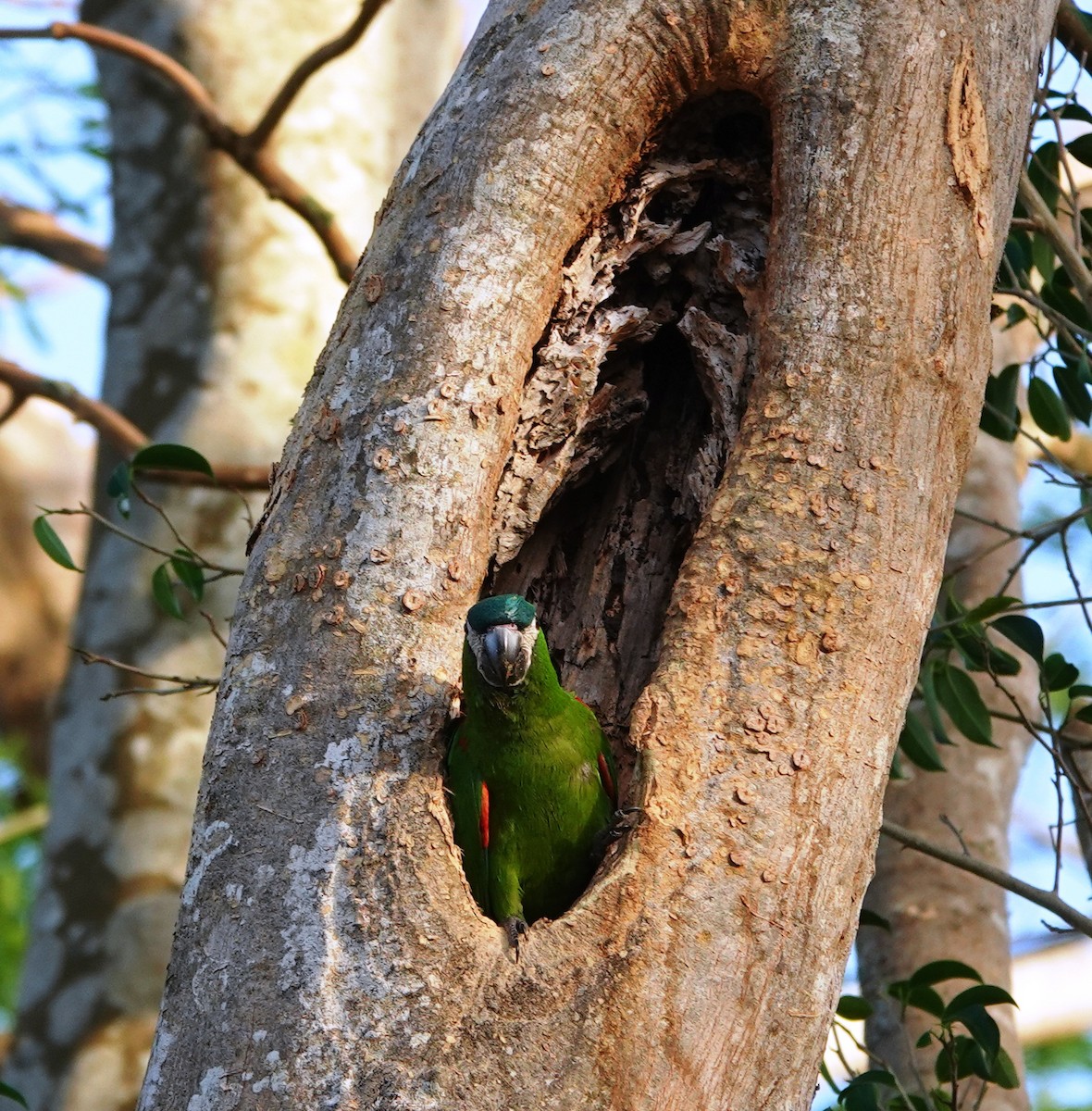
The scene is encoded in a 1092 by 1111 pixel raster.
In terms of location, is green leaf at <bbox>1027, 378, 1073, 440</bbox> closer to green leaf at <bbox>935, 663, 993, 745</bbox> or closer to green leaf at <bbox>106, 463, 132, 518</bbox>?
green leaf at <bbox>935, 663, 993, 745</bbox>

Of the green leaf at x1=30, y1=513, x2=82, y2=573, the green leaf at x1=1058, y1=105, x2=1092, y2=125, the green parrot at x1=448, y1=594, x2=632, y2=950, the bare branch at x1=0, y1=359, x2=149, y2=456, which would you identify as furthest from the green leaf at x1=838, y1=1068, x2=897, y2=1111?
the bare branch at x1=0, y1=359, x2=149, y2=456

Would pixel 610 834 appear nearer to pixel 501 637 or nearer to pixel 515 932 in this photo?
pixel 501 637

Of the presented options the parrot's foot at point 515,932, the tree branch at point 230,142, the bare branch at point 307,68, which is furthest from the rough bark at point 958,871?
the bare branch at point 307,68

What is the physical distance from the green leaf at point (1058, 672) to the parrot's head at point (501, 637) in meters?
1.49

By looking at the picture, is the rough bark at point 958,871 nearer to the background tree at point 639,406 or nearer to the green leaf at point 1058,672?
the green leaf at point 1058,672

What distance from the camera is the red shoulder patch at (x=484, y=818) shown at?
3.13 m

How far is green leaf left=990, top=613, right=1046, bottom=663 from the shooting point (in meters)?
3.40

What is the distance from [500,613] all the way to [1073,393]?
204 centimetres

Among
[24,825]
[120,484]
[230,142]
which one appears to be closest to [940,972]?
[120,484]

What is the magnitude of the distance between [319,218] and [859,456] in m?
3.21

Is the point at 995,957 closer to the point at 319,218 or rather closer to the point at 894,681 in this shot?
the point at 894,681

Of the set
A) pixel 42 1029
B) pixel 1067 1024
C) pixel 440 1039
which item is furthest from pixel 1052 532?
pixel 1067 1024

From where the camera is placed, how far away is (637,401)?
3.28 meters

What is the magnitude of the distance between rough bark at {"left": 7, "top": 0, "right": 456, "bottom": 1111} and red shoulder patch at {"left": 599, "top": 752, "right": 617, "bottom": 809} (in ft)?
9.52
